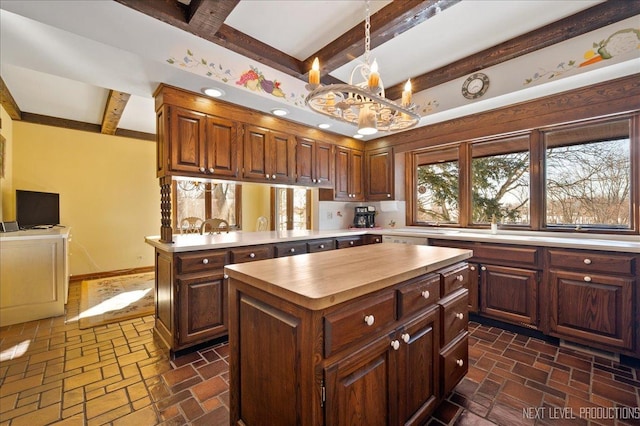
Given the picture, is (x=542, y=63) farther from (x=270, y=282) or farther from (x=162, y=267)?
(x=162, y=267)

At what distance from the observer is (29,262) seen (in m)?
2.97

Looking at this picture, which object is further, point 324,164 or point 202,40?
point 324,164

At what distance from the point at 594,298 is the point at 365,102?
2.47m

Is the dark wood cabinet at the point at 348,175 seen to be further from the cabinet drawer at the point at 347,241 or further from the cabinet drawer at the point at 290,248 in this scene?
the cabinet drawer at the point at 290,248

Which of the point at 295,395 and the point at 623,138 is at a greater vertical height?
the point at 623,138

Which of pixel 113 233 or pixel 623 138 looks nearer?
pixel 623 138

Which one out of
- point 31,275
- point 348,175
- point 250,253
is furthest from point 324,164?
point 31,275

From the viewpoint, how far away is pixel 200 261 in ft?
7.50

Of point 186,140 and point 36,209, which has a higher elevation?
point 186,140

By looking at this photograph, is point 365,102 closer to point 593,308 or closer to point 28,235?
point 593,308

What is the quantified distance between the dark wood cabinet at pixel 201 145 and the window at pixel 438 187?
8.89ft

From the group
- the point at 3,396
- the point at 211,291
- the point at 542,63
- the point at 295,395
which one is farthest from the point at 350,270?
the point at 542,63

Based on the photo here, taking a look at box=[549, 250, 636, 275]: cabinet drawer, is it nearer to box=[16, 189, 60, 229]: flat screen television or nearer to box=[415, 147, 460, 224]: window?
box=[415, 147, 460, 224]: window

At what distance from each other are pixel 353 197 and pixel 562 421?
3.18 metres
